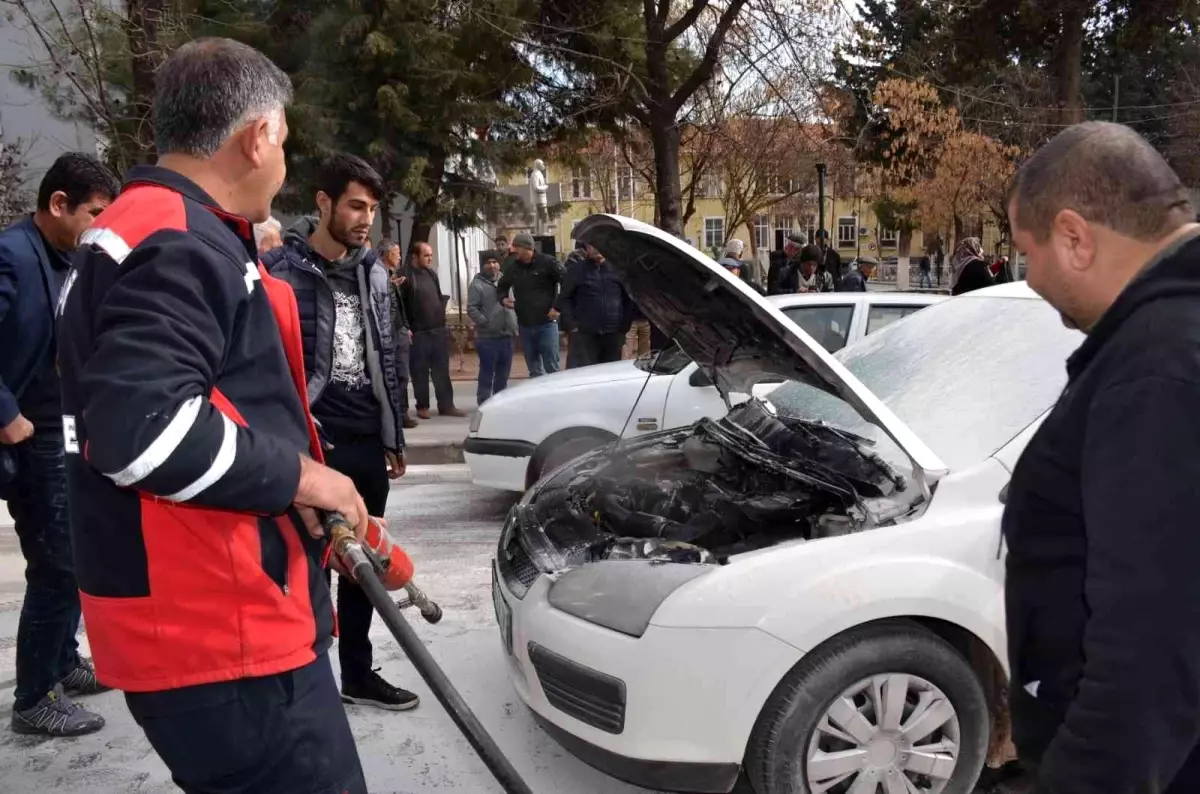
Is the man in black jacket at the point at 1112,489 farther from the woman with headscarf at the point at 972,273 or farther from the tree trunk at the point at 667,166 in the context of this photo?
the tree trunk at the point at 667,166

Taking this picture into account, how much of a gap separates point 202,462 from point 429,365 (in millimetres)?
8746

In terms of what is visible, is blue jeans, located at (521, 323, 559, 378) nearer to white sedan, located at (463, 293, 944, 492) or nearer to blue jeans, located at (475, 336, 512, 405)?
blue jeans, located at (475, 336, 512, 405)

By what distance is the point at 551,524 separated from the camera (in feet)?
11.0

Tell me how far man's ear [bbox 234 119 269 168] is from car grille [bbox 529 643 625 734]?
1611 mm

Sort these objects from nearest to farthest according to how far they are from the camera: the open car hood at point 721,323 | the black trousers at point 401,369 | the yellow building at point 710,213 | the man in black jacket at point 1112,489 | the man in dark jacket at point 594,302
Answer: the man in black jacket at point 1112,489 < the open car hood at point 721,323 < the black trousers at point 401,369 < the man in dark jacket at point 594,302 < the yellow building at point 710,213

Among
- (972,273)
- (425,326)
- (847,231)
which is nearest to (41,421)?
(425,326)

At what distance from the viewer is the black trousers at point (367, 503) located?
3301 millimetres

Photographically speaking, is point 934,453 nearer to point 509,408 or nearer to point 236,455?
point 236,455

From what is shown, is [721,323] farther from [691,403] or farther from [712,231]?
[712,231]

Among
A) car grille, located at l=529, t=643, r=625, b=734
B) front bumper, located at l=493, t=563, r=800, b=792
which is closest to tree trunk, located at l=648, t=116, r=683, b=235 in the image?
car grille, located at l=529, t=643, r=625, b=734

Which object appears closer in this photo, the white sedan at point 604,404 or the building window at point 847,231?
the white sedan at point 604,404

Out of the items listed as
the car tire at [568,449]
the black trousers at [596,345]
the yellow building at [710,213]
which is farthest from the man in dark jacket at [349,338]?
the black trousers at [596,345]

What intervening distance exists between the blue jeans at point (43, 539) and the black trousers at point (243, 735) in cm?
193

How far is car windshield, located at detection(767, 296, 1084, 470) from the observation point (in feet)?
9.47
